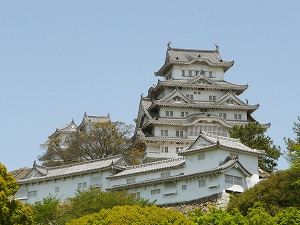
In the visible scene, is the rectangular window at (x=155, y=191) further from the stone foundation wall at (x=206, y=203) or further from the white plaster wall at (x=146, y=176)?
the stone foundation wall at (x=206, y=203)

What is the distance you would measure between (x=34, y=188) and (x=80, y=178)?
4.29m

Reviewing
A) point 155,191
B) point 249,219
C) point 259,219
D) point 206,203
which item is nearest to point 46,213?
point 155,191

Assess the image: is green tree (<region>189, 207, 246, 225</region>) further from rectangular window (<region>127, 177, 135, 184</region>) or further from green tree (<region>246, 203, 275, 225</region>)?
rectangular window (<region>127, 177, 135, 184</region>)

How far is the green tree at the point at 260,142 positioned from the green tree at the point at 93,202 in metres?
12.6

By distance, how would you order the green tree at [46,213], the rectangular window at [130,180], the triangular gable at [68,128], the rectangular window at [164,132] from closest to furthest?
the green tree at [46,213] → the rectangular window at [130,180] → the rectangular window at [164,132] → the triangular gable at [68,128]

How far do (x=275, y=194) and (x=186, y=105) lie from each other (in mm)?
29854

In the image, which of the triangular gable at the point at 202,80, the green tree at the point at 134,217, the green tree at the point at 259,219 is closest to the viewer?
the green tree at the point at 134,217

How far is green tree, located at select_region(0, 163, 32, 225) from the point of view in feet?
86.5

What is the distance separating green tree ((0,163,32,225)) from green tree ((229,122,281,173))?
27577 mm

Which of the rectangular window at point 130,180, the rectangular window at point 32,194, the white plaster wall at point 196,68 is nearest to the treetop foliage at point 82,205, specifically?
the rectangular window at point 130,180

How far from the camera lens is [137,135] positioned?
6488 centimetres

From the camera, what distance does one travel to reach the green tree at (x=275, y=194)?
38469 mm

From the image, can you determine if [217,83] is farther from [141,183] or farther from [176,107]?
[141,183]

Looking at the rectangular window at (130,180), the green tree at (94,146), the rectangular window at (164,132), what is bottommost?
the rectangular window at (130,180)
